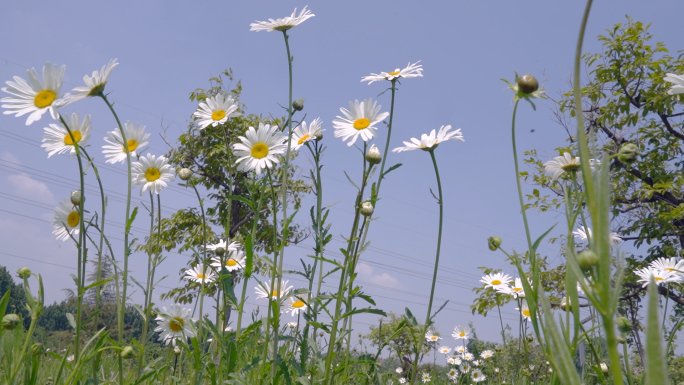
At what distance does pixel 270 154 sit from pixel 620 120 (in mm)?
8136

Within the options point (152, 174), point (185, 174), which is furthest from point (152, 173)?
point (185, 174)

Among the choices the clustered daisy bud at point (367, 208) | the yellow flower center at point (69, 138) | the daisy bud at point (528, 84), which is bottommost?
the daisy bud at point (528, 84)

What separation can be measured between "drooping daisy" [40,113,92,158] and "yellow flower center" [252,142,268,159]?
1.99ft

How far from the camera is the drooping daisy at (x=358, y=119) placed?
1.90 metres

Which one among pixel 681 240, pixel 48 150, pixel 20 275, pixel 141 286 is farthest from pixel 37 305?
pixel 681 240

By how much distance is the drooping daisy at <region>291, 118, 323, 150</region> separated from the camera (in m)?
1.92

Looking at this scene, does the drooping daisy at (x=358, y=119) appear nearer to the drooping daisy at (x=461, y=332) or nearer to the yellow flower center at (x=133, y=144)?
the yellow flower center at (x=133, y=144)

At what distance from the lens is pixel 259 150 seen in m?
2.09

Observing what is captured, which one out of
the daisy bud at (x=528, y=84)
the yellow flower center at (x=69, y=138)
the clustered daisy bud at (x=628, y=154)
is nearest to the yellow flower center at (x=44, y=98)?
the yellow flower center at (x=69, y=138)

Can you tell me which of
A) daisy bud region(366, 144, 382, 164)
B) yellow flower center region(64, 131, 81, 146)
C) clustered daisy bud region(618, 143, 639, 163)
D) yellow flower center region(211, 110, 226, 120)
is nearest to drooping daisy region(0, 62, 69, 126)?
yellow flower center region(64, 131, 81, 146)

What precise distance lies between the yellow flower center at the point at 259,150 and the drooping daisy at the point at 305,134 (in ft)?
0.38

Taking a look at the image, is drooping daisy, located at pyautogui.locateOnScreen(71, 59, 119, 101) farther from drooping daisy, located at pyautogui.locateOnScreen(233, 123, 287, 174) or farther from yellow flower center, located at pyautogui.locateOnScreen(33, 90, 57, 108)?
drooping daisy, located at pyautogui.locateOnScreen(233, 123, 287, 174)

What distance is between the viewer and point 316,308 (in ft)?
6.04

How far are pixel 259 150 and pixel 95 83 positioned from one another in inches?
25.8
